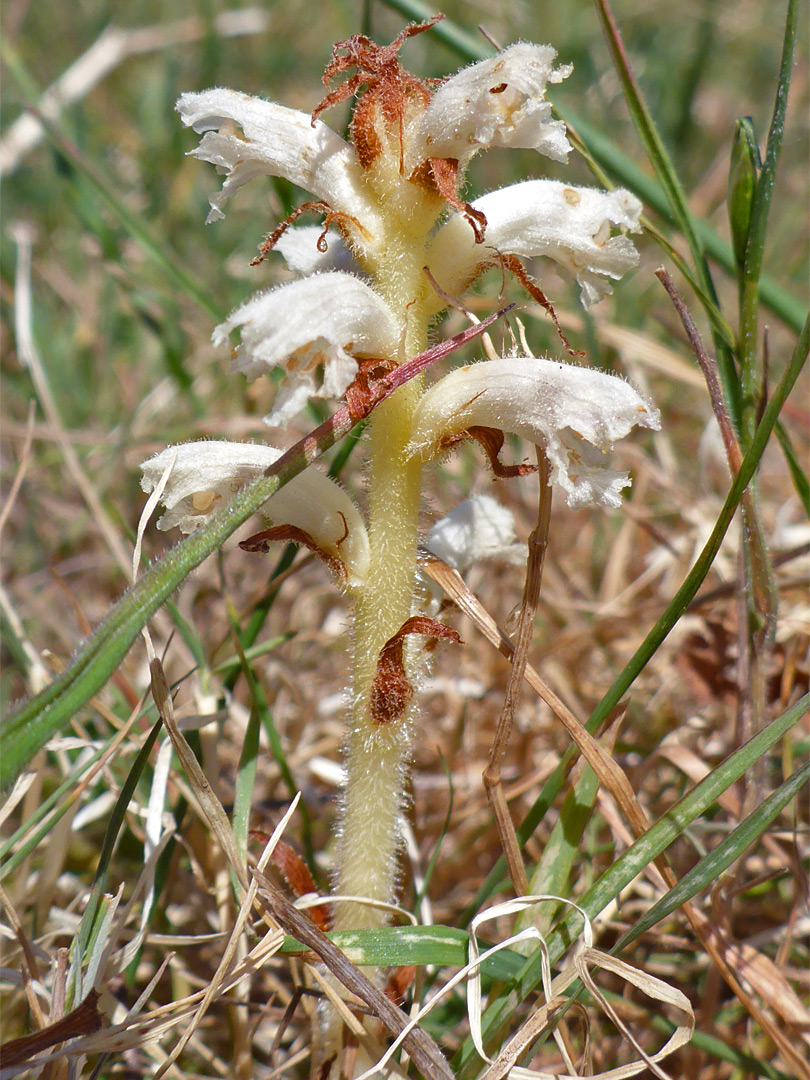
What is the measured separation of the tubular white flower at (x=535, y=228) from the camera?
1.38 metres

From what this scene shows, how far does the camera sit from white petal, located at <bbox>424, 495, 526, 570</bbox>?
5.57 feet

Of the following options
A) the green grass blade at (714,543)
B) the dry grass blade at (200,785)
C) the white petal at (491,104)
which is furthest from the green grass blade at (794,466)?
the dry grass blade at (200,785)

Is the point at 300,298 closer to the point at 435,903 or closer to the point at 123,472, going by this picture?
the point at 435,903

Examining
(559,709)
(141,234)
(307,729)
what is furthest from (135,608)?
(141,234)

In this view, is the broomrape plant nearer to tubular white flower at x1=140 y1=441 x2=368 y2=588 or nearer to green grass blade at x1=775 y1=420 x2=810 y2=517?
tubular white flower at x1=140 y1=441 x2=368 y2=588

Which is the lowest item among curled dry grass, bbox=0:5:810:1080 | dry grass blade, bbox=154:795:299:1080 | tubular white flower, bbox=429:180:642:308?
curled dry grass, bbox=0:5:810:1080

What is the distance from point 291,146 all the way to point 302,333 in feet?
1.11

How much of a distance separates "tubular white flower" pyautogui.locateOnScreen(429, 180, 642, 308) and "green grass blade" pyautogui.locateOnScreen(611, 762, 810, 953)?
73cm

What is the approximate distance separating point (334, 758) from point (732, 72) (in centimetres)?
521

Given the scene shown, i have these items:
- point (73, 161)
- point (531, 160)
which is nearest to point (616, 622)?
point (73, 161)

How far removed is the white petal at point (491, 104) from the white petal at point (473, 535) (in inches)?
24.2

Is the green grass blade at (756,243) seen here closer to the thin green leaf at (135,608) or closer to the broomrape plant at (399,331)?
the broomrape plant at (399,331)

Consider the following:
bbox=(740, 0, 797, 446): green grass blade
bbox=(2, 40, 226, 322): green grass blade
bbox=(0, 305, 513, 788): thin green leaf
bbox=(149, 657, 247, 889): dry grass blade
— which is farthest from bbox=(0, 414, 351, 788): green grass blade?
bbox=(2, 40, 226, 322): green grass blade

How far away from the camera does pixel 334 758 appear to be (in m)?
2.43
